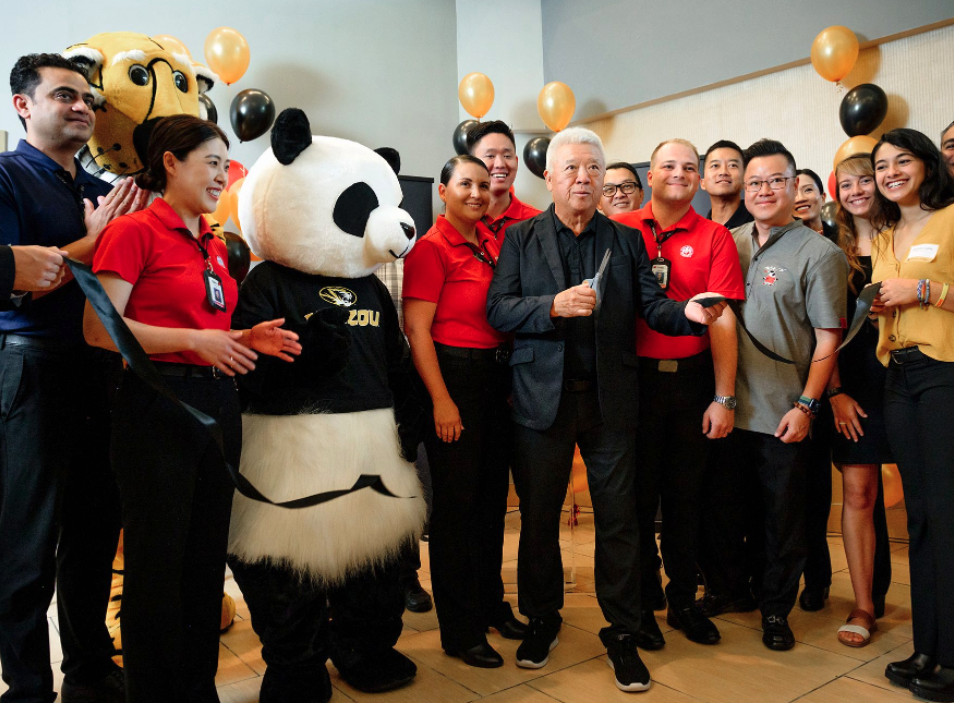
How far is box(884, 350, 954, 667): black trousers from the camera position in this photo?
2281mm

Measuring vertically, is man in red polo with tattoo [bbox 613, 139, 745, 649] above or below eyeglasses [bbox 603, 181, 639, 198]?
below

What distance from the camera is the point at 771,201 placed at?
109 inches

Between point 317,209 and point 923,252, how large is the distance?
6.05ft

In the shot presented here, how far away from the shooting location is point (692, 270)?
2.67m

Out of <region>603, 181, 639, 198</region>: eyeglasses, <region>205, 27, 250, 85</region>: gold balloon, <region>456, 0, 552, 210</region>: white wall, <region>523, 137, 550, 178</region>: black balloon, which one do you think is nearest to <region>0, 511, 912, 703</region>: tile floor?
<region>603, 181, 639, 198</region>: eyeglasses

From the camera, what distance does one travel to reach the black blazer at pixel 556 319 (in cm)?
239

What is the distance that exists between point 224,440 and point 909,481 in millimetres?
2055

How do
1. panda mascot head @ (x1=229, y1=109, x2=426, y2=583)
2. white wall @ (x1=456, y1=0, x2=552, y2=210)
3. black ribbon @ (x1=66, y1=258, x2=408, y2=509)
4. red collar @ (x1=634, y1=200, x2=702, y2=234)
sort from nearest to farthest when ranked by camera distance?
1. black ribbon @ (x1=66, y1=258, x2=408, y2=509)
2. panda mascot head @ (x1=229, y1=109, x2=426, y2=583)
3. red collar @ (x1=634, y1=200, x2=702, y2=234)
4. white wall @ (x1=456, y1=0, x2=552, y2=210)

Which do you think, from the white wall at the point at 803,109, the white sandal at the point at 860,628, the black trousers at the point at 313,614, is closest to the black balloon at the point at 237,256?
the black trousers at the point at 313,614

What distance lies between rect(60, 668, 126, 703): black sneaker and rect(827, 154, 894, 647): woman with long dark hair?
2429 millimetres

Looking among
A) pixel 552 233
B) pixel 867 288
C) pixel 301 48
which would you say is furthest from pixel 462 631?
pixel 301 48

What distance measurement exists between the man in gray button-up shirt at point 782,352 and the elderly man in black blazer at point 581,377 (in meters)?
0.54

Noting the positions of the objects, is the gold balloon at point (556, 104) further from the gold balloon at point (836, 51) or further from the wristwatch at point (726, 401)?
the wristwatch at point (726, 401)

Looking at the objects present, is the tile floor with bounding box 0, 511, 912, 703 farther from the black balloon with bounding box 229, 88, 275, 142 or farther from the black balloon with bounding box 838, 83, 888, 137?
the black balloon with bounding box 229, 88, 275, 142
